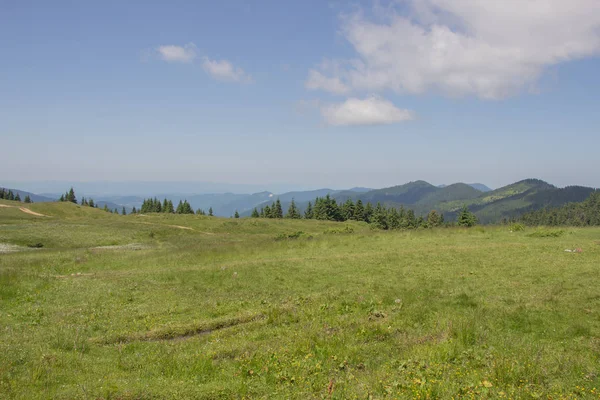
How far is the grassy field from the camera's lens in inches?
347

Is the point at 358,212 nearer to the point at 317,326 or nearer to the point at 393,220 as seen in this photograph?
the point at 393,220

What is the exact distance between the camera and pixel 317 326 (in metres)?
13.3

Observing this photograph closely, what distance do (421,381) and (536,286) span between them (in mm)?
11479

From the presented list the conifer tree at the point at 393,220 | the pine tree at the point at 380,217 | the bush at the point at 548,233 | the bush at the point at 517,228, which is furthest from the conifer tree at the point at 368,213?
the bush at the point at 548,233

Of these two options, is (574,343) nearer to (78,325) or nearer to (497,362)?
(497,362)

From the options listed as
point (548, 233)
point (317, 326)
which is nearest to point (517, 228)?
point (548, 233)

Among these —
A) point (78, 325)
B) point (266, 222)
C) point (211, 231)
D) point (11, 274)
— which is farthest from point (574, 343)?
point (266, 222)

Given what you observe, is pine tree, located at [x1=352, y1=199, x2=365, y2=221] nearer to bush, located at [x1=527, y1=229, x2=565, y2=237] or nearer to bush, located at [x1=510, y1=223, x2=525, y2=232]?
bush, located at [x1=510, y1=223, x2=525, y2=232]

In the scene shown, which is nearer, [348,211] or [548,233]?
[548,233]

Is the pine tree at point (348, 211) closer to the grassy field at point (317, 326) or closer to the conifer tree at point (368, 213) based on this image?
the conifer tree at point (368, 213)

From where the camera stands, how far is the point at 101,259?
99.6 feet

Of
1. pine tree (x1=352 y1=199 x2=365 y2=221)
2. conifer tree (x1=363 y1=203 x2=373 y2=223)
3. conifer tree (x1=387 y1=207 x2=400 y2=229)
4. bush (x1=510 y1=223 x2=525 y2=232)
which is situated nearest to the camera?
bush (x1=510 y1=223 x2=525 y2=232)

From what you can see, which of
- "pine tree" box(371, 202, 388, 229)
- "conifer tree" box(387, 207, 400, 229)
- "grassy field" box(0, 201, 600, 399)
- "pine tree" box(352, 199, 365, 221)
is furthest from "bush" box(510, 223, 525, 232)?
"conifer tree" box(387, 207, 400, 229)

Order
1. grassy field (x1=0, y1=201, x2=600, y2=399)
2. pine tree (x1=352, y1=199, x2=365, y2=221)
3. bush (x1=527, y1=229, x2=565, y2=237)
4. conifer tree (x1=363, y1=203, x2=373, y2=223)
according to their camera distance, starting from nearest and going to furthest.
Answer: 1. grassy field (x1=0, y1=201, x2=600, y2=399)
2. bush (x1=527, y1=229, x2=565, y2=237)
3. pine tree (x1=352, y1=199, x2=365, y2=221)
4. conifer tree (x1=363, y1=203, x2=373, y2=223)
